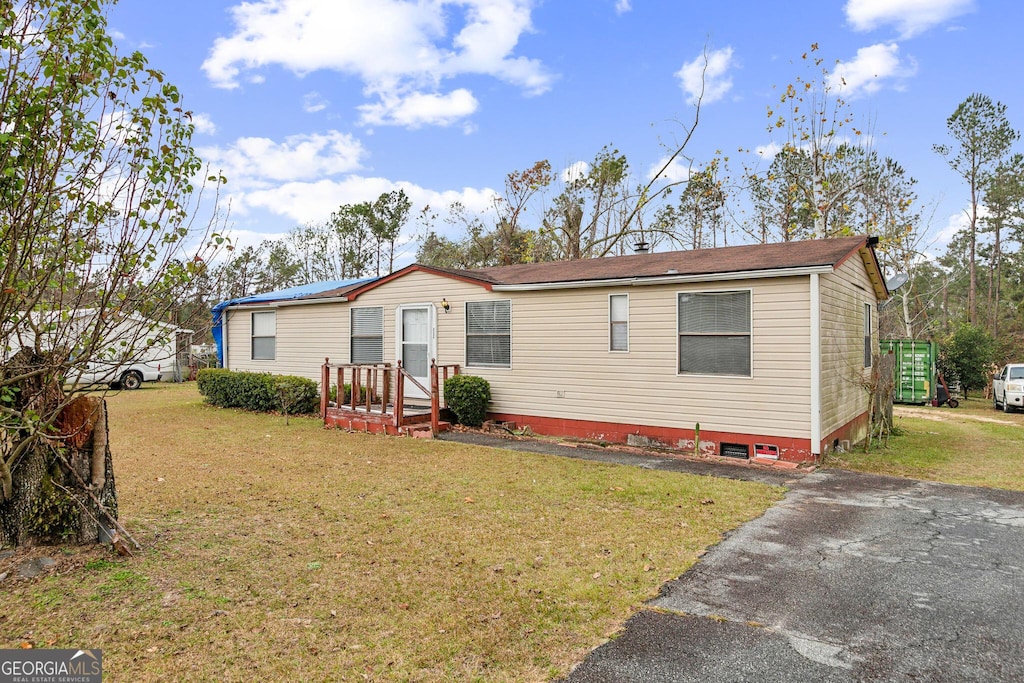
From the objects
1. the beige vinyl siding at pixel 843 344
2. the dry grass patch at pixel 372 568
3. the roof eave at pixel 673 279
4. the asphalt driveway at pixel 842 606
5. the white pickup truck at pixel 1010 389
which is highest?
the roof eave at pixel 673 279

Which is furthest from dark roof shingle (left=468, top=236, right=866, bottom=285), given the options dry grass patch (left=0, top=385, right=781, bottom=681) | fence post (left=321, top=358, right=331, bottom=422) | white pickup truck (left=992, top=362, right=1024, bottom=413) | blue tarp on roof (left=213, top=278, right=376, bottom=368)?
white pickup truck (left=992, top=362, right=1024, bottom=413)

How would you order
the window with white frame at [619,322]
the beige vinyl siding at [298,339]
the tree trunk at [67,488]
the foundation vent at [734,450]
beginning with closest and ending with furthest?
the tree trunk at [67,488] → the foundation vent at [734,450] → the window with white frame at [619,322] → the beige vinyl siding at [298,339]

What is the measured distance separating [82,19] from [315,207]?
31.4 meters

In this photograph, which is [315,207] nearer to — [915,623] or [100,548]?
[100,548]

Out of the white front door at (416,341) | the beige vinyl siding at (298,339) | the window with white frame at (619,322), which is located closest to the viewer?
the window with white frame at (619,322)

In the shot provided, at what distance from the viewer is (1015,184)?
25984 millimetres

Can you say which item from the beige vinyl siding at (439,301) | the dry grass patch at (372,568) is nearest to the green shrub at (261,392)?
the beige vinyl siding at (439,301)

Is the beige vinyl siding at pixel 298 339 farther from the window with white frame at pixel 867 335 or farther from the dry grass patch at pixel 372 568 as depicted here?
the window with white frame at pixel 867 335

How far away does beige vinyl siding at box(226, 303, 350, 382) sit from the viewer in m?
13.2

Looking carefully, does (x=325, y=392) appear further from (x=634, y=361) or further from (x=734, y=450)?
(x=734, y=450)

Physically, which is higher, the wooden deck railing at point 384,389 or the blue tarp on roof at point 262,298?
the blue tarp on roof at point 262,298

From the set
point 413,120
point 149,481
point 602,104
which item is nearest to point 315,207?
point 413,120

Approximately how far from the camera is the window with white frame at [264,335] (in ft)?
48.4

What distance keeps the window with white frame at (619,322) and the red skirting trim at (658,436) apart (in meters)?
1.28
